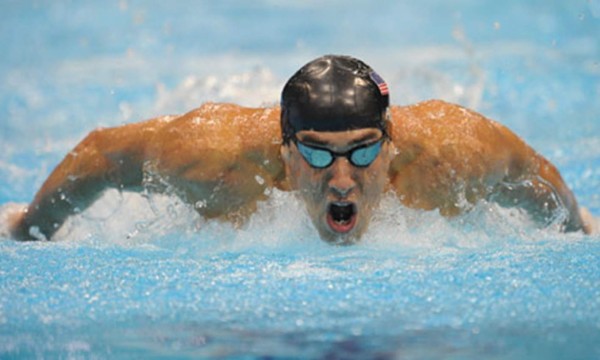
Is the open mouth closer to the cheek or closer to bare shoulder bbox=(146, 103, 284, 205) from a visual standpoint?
the cheek

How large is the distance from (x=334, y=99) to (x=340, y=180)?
24 cm

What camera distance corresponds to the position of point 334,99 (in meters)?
2.65

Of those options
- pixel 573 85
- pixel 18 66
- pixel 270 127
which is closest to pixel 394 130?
pixel 270 127

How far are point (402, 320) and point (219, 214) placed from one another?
1047 mm

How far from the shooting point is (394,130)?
2.88 m

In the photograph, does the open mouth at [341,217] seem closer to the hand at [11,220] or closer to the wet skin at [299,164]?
the wet skin at [299,164]

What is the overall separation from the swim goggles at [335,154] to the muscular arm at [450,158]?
0.18 meters

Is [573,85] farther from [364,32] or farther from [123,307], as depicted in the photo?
[123,307]

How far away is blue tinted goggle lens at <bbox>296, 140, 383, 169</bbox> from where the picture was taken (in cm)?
269

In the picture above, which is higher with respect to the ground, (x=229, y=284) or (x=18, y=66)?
(x=18, y=66)

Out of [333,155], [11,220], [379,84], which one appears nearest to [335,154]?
[333,155]

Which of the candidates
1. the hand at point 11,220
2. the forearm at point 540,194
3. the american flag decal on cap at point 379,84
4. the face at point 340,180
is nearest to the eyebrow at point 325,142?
the face at point 340,180

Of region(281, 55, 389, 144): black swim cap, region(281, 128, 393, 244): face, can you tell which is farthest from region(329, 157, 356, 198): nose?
region(281, 55, 389, 144): black swim cap

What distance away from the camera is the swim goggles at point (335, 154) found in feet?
8.82
